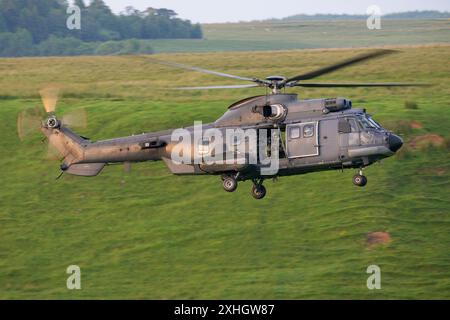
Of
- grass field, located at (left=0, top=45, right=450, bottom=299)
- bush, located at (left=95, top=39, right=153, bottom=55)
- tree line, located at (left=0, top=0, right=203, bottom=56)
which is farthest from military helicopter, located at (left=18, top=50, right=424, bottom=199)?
tree line, located at (left=0, top=0, right=203, bottom=56)

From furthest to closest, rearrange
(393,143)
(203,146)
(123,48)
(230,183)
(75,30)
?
(75,30) → (123,48) → (230,183) → (203,146) → (393,143)

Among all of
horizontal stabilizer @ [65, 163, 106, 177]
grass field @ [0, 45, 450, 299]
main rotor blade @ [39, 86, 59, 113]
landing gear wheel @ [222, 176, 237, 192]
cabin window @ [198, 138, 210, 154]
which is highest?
main rotor blade @ [39, 86, 59, 113]

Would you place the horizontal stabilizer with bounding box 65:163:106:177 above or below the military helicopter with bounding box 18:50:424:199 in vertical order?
below

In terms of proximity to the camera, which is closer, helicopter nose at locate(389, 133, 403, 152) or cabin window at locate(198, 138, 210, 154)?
helicopter nose at locate(389, 133, 403, 152)

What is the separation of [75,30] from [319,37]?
42.3 meters

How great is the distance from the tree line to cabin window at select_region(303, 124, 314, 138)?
396 ft

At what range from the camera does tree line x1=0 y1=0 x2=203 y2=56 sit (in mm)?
157500

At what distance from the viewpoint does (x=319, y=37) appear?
169625 millimetres

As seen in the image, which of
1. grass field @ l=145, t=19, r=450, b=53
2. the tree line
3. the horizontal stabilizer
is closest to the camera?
the horizontal stabilizer

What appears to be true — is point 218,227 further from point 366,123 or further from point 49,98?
point 366,123

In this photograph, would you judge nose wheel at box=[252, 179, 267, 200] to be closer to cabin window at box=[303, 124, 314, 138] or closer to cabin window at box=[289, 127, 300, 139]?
cabin window at box=[289, 127, 300, 139]

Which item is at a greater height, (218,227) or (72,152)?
(72,152)

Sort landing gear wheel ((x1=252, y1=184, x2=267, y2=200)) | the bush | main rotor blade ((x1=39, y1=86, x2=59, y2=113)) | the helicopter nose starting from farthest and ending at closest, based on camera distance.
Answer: the bush → main rotor blade ((x1=39, y1=86, x2=59, y2=113)) → landing gear wheel ((x1=252, y1=184, x2=267, y2=200)) → the helicopter nose

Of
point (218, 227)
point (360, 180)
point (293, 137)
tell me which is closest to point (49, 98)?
point (293, 137)
